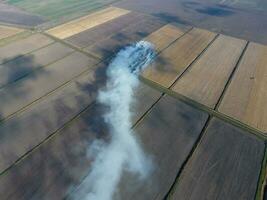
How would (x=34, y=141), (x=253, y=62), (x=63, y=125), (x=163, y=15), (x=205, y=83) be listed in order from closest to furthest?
(x=34, y=141)
(x=63, y=125)
(x=205, y=83)
(x=253, y=62)
(x=163, y=15)

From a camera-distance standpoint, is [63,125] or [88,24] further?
[88,24]

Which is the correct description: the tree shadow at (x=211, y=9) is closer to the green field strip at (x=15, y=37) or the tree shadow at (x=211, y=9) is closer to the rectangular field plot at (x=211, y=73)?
the rectangular field plot at (x=211, y=73)

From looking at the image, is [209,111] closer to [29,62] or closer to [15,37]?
[29,62]

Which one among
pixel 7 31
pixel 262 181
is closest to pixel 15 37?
pixel 7 31

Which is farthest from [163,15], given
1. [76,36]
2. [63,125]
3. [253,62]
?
[63,125]

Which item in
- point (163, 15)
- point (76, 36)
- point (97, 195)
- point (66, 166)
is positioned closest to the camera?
point (97, 195)

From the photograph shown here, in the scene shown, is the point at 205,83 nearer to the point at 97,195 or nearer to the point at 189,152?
the point at 189,152

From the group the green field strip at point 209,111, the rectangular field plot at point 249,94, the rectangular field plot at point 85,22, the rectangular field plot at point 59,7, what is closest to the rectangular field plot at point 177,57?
the green field strip at point 209,111

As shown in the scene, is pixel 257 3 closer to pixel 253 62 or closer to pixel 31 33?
pixel 253 62
